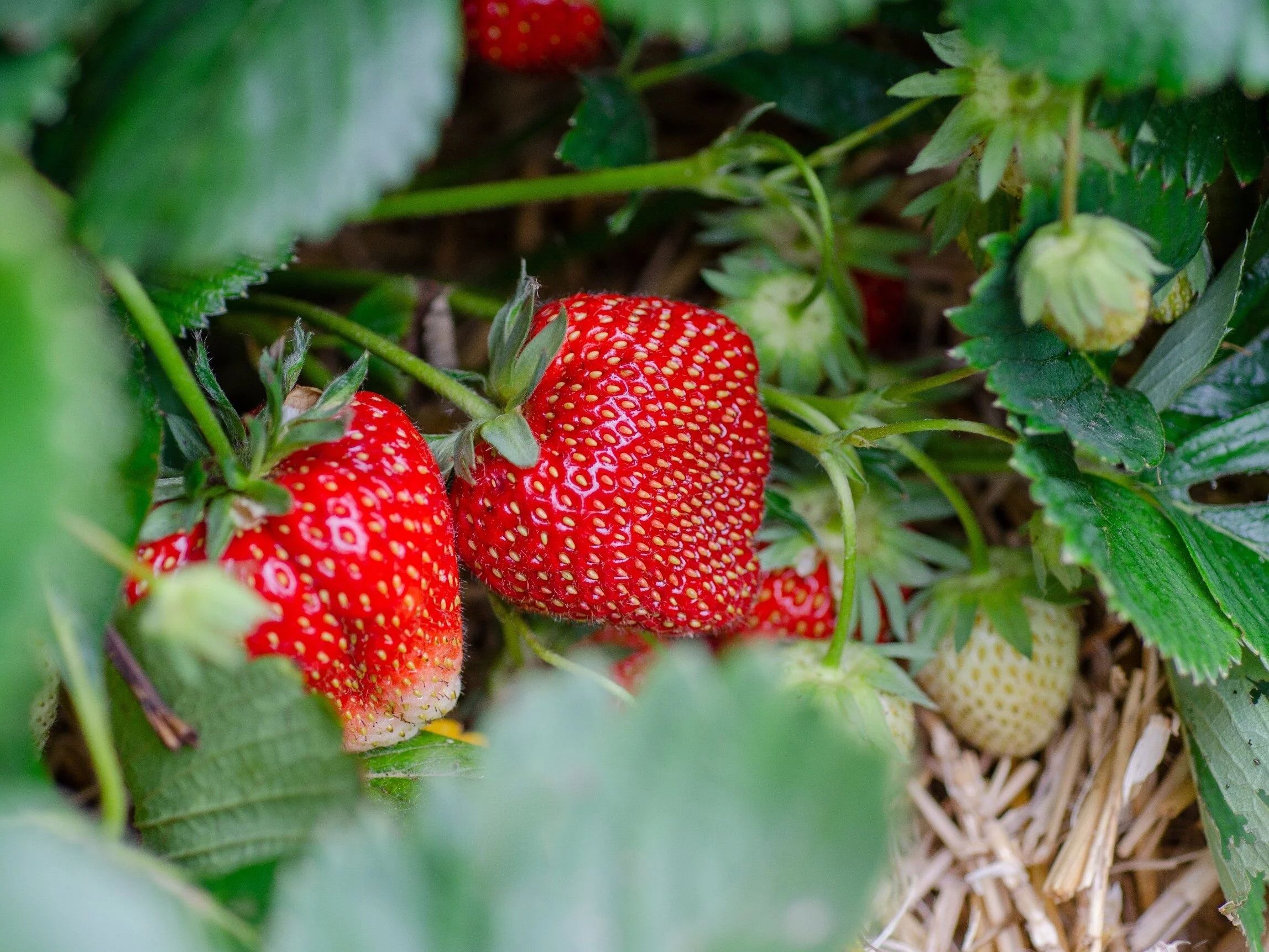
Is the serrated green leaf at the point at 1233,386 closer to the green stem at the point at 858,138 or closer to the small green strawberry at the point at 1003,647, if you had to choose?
the small green strawberry at the point at 1003,647

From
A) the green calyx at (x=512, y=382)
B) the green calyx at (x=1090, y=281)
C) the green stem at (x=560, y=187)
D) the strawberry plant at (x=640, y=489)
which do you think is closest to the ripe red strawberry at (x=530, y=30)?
the strawberry plant at (x=640, y=489)

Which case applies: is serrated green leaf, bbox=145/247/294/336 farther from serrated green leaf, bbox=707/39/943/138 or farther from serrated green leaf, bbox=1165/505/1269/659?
serrated green leaf, bbox=1165/505/1269/659

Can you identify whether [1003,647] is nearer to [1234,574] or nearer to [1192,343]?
[1234,574]

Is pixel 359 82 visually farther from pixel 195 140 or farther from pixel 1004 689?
pixel 1004 689

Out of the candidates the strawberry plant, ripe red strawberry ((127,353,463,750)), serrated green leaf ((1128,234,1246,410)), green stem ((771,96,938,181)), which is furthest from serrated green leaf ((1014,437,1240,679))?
ripe red strawberry ((127,353,463,750))

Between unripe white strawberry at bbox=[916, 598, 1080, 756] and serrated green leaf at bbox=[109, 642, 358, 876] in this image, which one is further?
unripe white strawberry at bbox=[916, 598, 1080, 756]

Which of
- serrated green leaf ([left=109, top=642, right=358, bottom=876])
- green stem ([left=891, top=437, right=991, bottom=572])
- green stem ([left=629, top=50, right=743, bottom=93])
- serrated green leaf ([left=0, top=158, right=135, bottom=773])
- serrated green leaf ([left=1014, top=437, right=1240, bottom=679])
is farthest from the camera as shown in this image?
green stem ([left=629, top=50, right=743, bottom=93])
